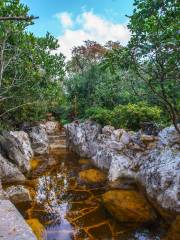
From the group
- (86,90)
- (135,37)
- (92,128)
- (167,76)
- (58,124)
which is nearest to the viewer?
(135,37)

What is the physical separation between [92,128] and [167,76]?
1038cm

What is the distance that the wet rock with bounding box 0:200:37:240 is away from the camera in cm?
571

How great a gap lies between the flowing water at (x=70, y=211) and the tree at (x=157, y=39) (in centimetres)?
439

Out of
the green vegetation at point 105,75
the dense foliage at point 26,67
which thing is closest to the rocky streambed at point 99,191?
the green vegetation at point 105,75

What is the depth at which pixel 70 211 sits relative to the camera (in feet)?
31.0

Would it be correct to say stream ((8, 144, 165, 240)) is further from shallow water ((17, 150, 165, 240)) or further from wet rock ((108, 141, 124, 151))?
wet rock ((108, 141, 124, 151))

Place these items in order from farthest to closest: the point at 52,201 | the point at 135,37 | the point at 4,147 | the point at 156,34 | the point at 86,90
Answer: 1. the point at 86,90
2. the point at 4,147
3. the point at 52,201
4. the point at 135,37
5. the point at 156,34

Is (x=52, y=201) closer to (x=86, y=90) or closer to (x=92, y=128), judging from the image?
(x=92, y=128)

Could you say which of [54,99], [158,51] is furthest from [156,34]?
[54,99]

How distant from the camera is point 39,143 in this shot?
62.2ft

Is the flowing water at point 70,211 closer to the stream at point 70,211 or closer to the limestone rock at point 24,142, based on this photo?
the stream at point 70,211

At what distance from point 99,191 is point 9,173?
4.38m

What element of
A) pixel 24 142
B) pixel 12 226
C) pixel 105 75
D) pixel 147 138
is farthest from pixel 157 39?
pixel 105 75

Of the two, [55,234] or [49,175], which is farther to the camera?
[49,175]
